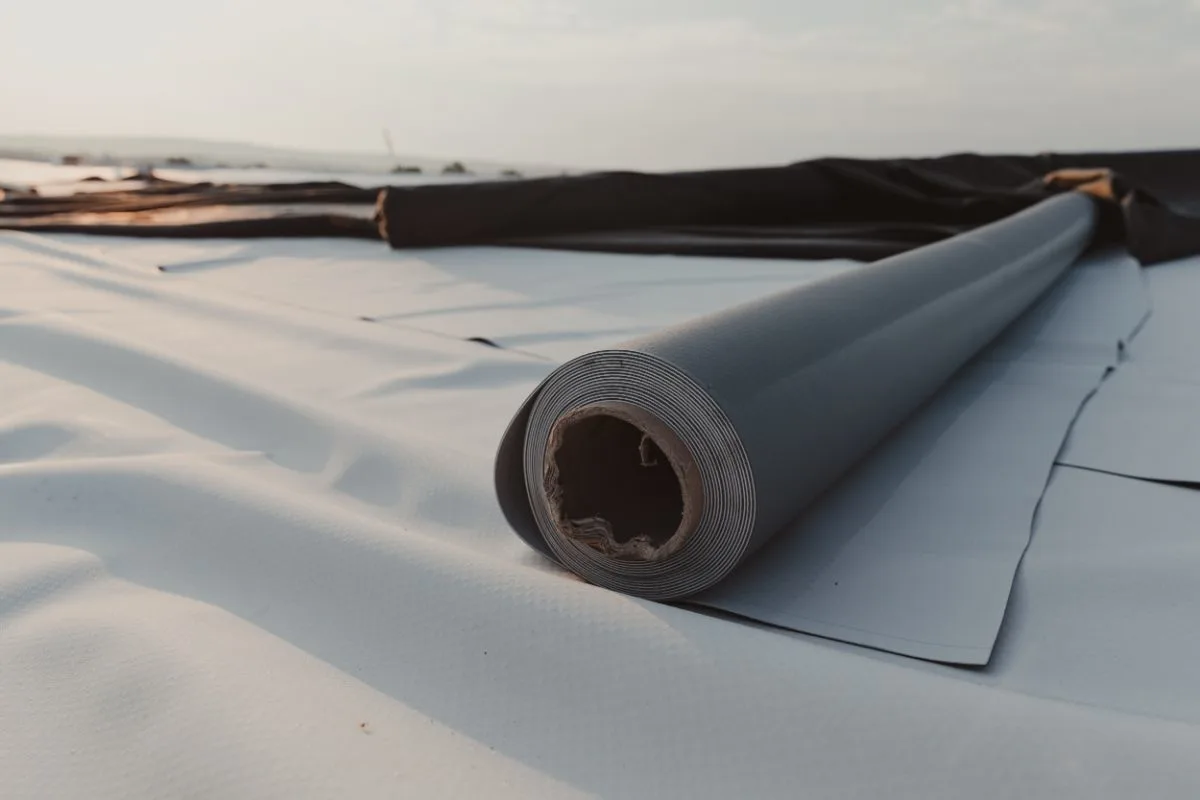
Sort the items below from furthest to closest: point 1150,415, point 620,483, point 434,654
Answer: point 1150,415 → point 620,483 → point 434,654

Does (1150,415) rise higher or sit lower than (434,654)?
higher

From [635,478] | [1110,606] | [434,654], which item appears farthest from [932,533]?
[434,654]

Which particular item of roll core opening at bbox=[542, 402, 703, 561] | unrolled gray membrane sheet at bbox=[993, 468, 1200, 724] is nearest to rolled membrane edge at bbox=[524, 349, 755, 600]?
roll core opening at bbox=[542, 402, 703, 561]

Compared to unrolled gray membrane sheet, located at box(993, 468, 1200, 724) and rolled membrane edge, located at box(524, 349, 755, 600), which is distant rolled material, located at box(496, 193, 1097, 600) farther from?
unrolled gray membrane sheet, located at box(993, 468, 1200, 724)

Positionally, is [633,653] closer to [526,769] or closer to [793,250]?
[526,769]

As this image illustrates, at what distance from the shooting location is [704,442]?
841 millimetres

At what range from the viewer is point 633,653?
0.76m

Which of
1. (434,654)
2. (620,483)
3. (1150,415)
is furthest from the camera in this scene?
(1150,415)

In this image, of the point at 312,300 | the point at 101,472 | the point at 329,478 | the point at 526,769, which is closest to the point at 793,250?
the point at 312,300

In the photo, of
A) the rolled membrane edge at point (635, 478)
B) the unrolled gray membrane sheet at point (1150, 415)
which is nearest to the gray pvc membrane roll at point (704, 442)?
the rolled membrane edge at point (635, 478)

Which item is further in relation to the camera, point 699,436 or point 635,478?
point 635,478

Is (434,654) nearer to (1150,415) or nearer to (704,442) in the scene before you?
(704,442)

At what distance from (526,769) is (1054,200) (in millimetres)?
3136

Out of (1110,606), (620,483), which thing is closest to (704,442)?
(620,483)
